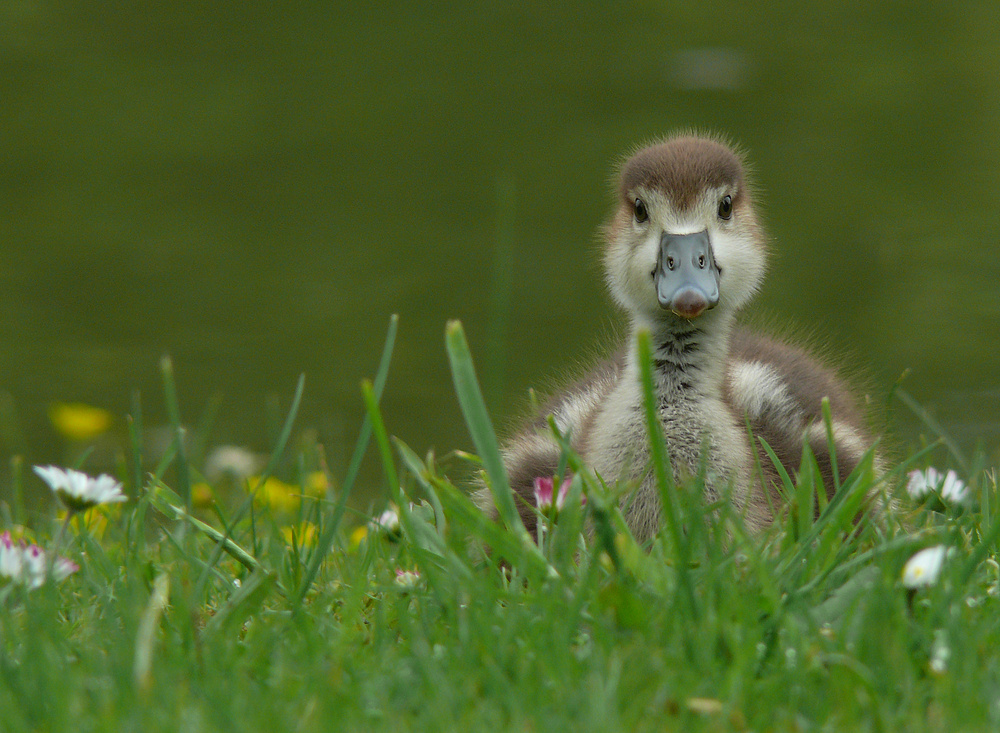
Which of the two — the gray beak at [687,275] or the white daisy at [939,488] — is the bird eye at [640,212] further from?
the white daisy at [939,488]

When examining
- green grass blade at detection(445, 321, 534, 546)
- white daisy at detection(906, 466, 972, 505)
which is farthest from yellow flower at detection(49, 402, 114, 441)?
white daisy at detection(906, 466, 972, 505)

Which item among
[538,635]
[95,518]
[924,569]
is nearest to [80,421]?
[95,518]

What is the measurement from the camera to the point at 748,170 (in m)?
3.70

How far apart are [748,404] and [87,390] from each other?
4665 mm

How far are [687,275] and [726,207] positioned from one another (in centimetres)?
41

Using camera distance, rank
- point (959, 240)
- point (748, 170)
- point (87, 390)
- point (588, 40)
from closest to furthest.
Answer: point (748, 170)
point (87, 390)
point (959, 240)
point (588, 40)

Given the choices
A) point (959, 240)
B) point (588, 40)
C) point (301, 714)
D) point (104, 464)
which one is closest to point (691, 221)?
point (301, 714)

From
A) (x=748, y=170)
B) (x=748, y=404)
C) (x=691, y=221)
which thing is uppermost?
(x=748, y=170)

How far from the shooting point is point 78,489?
2.57 meters

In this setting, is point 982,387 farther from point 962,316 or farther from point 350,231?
point 350,231

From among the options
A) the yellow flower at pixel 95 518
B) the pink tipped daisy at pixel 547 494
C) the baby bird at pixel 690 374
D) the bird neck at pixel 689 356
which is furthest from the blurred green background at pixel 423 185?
the pink tipped daisy at pixel 547 494

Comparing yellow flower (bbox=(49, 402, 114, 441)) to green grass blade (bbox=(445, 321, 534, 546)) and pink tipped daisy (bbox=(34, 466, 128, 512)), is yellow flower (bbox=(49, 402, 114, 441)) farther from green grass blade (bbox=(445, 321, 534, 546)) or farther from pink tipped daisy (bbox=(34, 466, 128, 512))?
green grass blade (bbox=(445, 321, 534, 546))

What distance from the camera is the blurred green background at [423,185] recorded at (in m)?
7.11

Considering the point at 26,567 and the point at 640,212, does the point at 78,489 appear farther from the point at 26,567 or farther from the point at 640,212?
the point at 640,212
